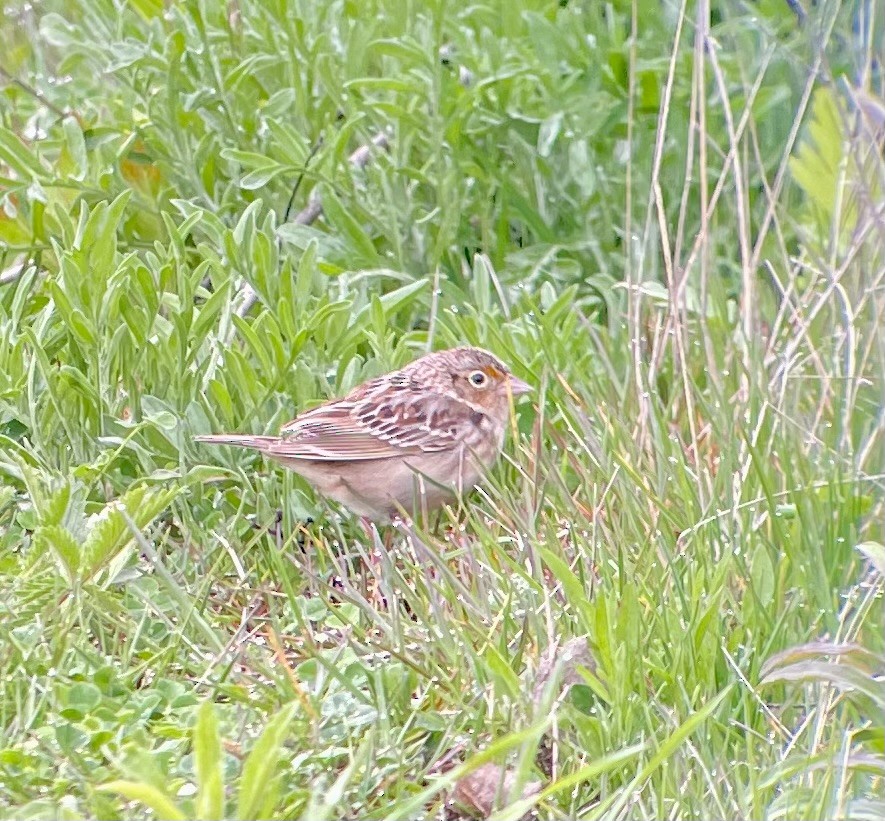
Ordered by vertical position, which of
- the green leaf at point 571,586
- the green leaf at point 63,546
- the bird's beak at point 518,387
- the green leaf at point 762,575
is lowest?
the bird's beak at point 518,387

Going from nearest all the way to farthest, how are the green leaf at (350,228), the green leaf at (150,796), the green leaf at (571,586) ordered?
the green leaf at (150,796), the green leaf at (571,586), the green leaf at (350,228)

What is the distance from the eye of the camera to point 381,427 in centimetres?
489

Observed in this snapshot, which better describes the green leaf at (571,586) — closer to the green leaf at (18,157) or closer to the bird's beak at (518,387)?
the bird's beak at (518,387)

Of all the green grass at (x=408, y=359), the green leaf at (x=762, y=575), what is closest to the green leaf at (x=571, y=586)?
the green grass at (x=408, y=359)

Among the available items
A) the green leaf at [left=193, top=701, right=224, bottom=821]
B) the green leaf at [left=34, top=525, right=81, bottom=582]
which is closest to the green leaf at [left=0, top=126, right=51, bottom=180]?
the green leaf at [left=34, top=525, right=81, bottom=582]

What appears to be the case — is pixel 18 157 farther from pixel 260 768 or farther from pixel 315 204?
pixel 260 768

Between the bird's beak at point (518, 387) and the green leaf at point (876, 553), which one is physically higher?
the green leaf at point (876, 553)

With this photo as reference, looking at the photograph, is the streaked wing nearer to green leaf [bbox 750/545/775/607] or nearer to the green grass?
the green grass

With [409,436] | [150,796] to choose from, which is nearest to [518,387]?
[409,436]

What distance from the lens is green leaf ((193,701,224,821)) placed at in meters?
2.40

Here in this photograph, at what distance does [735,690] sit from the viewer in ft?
10.4

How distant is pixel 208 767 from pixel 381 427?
2.52 metres

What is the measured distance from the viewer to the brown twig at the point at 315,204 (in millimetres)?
5168

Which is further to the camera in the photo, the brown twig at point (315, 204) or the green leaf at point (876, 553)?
the brown twig at point (315, 204)
